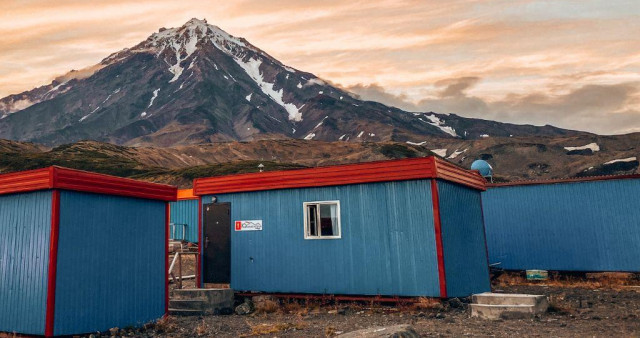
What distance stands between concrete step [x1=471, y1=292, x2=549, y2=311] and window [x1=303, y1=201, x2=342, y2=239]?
4310 mm

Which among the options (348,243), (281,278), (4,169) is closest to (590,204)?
(348,243)

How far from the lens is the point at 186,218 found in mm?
28969

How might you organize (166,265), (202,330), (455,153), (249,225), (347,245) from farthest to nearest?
(455,153), (249,225), (347,245), (166,265), (202,330)

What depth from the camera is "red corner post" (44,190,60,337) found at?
9.79m

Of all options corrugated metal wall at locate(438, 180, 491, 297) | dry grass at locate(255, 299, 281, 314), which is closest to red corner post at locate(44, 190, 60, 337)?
dry grass at locate(255, 299, 281, 314)

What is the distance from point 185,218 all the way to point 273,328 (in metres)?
19.4

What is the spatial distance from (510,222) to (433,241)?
906cm

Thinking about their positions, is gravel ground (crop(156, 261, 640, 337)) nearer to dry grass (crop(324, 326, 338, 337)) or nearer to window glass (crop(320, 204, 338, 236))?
dry grass (crop(324, 326, 338, 337))

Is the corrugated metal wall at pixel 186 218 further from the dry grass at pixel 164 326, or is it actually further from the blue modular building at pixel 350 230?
the dry grass at pixel 164 326

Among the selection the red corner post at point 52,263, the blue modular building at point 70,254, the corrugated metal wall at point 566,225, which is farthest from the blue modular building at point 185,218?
the red corner post at point 52,263

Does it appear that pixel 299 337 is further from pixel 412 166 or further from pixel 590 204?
pixel 590 204

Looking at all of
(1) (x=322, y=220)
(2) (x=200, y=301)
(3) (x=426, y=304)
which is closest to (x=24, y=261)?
(2) (x=200, y=301)

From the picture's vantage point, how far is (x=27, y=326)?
10.1m

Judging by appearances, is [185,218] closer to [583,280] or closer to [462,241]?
[462,241]
